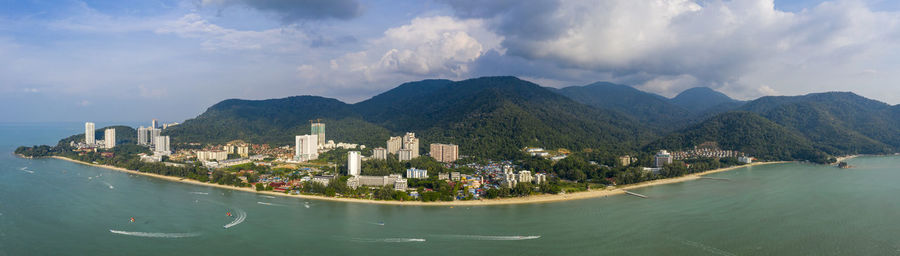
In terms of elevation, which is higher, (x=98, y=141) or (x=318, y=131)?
(x=318, y=131)

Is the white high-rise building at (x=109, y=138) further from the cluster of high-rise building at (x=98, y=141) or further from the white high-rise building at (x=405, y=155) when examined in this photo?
the white high-rise building at (x=405, y=155)

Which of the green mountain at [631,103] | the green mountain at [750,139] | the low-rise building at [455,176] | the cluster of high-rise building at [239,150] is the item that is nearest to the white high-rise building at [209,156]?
the cluster of high-rise building at [239,150]

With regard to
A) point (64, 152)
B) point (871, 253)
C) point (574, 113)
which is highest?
point (574, 113)

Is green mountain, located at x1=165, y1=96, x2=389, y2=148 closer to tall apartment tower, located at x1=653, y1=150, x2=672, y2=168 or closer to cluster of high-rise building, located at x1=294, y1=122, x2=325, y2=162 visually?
cluster of high-rise building, located at x1=294, y1=122, x2=325, y2=162

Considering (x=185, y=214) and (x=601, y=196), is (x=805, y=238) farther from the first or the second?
(x=185, y=214)

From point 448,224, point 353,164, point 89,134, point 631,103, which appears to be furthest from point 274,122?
point 631,103

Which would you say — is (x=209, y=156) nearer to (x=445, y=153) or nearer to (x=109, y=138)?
(x=109, y=138)

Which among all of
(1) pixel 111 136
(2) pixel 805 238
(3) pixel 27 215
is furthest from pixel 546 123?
(1) pixel 111 136
